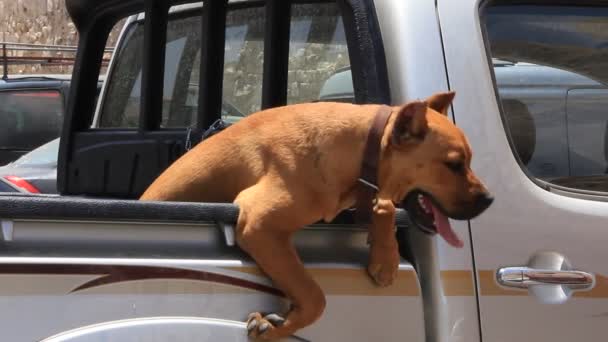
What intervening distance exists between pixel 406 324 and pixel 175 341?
0.56m

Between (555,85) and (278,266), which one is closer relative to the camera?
(278,266)

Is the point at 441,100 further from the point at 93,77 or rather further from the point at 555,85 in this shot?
the point at 93,77

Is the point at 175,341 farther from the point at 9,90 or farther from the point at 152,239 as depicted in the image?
the point at 9,90

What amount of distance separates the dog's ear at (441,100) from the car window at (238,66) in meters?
0.66

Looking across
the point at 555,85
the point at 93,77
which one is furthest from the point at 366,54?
the point at 93,77

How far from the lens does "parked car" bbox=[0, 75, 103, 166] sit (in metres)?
9.38

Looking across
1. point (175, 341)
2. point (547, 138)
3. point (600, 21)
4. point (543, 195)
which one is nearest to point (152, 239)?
point (175, 341)

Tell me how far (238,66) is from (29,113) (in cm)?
657

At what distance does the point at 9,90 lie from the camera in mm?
9500

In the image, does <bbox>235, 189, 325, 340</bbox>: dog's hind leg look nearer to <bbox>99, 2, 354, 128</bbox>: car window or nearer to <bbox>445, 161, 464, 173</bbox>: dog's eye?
<bbox>445, 161, 464, 173</bbox>: dog's eye

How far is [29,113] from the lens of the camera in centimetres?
949

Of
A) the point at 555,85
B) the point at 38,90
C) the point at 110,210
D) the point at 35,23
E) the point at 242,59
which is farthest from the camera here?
the point at 35,23

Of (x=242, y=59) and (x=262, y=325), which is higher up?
(x=242, y=59)

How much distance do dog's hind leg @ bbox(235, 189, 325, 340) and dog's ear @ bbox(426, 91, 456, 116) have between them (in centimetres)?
42
